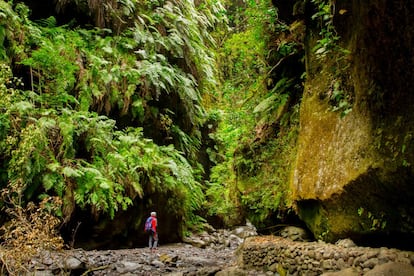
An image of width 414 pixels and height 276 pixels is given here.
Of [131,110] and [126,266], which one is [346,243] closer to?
[126,266]

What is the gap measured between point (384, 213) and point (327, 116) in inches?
67.8

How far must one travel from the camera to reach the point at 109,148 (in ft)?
29.9

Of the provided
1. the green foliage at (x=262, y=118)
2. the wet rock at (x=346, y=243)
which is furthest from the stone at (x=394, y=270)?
the green foliage at (x=262, y=118)

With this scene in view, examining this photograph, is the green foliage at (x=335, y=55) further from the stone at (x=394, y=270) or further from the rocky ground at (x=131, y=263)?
the rocky ground at (x=131, y=263)

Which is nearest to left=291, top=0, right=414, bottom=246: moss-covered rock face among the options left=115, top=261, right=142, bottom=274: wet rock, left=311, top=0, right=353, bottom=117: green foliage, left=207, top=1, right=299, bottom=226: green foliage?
left=311, top=0, right=353, bottom=117: green foliage

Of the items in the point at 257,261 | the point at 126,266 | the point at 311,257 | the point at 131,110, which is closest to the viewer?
the point at 311,257

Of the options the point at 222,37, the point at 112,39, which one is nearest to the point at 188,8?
the point at 222,37

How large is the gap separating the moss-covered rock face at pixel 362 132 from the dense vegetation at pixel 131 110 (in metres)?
1.31

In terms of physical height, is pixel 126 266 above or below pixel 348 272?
below

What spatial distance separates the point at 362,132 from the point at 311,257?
1863 mm

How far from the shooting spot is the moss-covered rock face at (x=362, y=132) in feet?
11.7

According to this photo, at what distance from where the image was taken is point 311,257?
4.95 metres

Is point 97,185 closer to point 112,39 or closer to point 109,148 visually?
point 109,148

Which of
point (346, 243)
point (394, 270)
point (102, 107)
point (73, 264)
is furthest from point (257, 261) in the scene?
point (102, 107)
